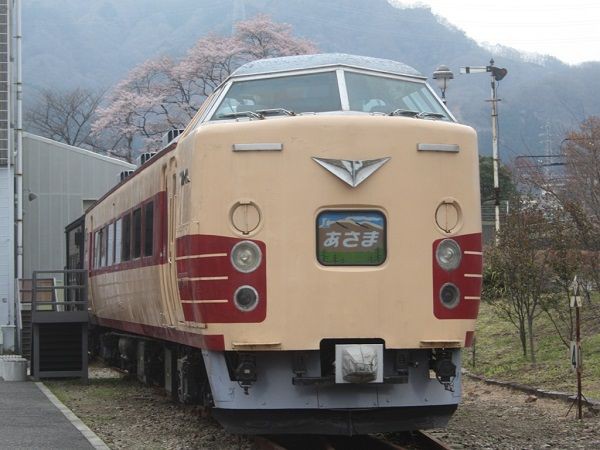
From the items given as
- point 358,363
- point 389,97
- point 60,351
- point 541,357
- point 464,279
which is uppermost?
point 389,97

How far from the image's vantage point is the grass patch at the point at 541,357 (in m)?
14.0

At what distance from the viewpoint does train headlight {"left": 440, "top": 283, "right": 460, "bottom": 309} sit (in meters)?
8.36

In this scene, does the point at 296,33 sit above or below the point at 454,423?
above

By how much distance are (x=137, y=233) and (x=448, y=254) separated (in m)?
4.78

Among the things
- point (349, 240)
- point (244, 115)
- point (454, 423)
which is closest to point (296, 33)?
point (454, 423)

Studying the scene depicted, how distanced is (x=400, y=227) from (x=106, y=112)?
158 ft

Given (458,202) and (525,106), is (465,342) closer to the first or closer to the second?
(458,202)

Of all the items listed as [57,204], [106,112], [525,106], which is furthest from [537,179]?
[525,106]

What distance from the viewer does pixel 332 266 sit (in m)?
8.21

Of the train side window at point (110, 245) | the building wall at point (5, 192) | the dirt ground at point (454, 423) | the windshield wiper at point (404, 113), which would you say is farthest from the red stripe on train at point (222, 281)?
the building wall at point (5, 192)

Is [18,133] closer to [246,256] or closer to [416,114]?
[416,114]

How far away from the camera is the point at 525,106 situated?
91.9 meters

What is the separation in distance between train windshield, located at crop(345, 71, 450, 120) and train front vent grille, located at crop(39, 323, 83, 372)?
9.74 m

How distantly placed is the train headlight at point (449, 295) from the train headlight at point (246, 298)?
1.45m
